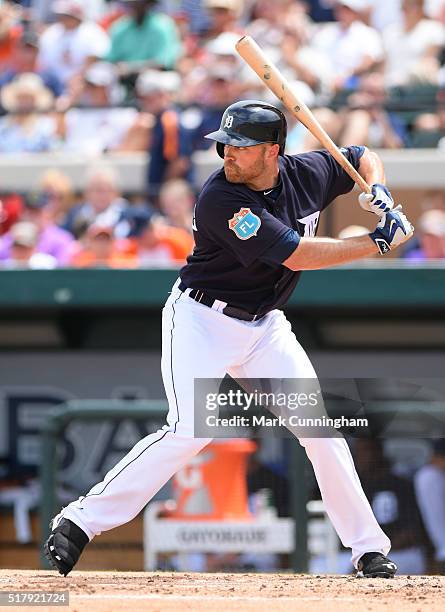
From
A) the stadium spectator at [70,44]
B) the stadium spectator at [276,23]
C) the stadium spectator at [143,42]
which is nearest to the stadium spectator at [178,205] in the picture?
the stadium spectator at [276,23]

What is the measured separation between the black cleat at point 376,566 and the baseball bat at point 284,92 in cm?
135

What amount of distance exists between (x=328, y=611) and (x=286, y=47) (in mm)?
5610

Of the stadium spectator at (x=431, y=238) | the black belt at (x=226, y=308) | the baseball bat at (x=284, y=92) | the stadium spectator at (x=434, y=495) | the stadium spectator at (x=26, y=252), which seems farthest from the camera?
the stadium spectator at (x=26, y=252)

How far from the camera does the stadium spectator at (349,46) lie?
895 cm

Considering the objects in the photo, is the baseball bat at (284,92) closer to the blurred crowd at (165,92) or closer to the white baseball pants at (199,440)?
the white baseball pants at (199,440)

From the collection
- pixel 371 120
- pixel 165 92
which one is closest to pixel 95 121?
pixel 165 92

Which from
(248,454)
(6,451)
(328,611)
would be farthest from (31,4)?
(328,611)

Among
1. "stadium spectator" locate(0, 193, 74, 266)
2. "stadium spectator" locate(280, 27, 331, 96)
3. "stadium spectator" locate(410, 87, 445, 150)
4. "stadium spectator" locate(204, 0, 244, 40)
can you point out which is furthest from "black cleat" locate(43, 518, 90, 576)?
"stadium spectator" locate(204, 0, 244, 40)

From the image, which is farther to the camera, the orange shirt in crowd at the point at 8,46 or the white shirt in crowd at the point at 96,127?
the orange shirt in crowd at the point at 8,46

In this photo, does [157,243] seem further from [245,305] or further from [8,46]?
[8,46]

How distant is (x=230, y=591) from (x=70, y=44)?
20.8 ft

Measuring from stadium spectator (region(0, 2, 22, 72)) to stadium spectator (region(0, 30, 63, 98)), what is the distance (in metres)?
0.20

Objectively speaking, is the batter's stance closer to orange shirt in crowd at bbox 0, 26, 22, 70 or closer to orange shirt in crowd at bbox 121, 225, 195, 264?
orange shirt in crowd at bbox 121, 225, 195, 264

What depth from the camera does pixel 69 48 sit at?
9.81 meters
